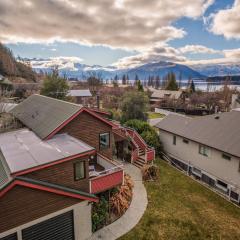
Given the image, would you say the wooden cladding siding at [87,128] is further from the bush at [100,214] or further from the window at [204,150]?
the window at [204,150]

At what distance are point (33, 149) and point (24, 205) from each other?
3.80m

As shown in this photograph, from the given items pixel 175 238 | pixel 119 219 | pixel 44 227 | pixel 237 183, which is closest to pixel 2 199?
pixel 44 227

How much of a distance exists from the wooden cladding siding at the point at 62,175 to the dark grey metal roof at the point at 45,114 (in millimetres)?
4166

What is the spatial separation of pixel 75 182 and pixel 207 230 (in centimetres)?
982

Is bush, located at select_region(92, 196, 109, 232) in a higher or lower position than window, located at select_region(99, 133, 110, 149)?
lower

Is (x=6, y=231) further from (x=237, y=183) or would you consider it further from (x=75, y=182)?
(x=237, y=183)

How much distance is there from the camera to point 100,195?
1599 centimetres

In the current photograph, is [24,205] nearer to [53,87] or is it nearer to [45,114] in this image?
[45,114]

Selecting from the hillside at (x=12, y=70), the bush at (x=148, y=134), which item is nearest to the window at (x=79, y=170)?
the bush at (x=148, y=134)

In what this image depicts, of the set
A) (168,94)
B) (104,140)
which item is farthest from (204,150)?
(168,94)

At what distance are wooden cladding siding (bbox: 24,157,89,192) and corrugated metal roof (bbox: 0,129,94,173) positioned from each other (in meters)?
0.51

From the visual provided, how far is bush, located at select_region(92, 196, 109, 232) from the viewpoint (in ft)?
46.5

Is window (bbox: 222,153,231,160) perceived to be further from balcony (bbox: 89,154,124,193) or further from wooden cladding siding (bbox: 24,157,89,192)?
wooden cladding siding (bbox: 24,157,89,192)

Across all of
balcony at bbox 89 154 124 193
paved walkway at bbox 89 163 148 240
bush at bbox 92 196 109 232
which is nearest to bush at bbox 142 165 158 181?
paved walkway at bbox 89 163 148 240
